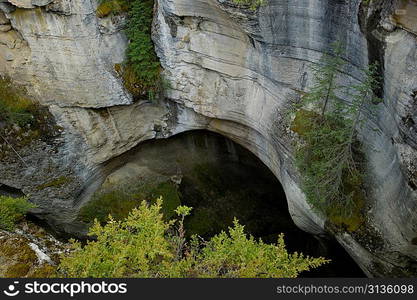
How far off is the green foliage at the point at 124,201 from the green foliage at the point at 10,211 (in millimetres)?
4174

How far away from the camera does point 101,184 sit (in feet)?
59.7

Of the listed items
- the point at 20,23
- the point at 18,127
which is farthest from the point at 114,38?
the point at 18,127

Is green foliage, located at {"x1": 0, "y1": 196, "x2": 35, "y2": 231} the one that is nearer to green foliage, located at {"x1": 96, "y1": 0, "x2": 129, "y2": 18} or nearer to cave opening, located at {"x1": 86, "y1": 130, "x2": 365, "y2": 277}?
cave opening, located at {"x1": 86, "y1": 130, "x2": 365, "y2": 277}

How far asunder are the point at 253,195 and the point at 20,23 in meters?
11.6

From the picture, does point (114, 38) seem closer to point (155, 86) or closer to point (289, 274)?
Answer: point (155, 86)

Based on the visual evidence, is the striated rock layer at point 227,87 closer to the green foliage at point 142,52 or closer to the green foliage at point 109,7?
the green foliage at point 109,7

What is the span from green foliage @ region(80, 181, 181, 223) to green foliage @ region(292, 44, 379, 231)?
7.85 metres

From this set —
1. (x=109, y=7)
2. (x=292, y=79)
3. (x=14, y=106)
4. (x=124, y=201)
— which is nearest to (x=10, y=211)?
(x=14, y=106)

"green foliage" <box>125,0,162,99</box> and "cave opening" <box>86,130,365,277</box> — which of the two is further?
"cave opening" <box>86,130,365,277</box>

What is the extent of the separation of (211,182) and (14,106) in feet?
28.8

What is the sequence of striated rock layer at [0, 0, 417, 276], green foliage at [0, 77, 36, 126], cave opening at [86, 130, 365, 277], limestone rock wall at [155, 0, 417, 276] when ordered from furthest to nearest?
cave opening at [86, 130, 365, 277], green foliage at [0, 77, 36, 126], striated rock layer at [0, 0, 417, 276], limestone rock wall at [155, 0, 417, 276]

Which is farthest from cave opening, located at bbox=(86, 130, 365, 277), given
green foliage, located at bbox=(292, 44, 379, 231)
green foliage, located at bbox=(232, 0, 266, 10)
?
green foliage, located at bbox=(232, 0, 266, 10)

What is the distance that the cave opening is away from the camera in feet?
59.8

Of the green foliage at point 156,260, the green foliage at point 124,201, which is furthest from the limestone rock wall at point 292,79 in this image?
Result: the green foliage at point 124,201
